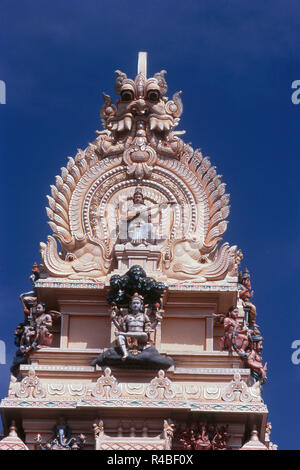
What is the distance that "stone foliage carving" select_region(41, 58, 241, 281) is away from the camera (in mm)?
39500

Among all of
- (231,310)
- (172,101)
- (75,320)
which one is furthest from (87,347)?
(172,101)

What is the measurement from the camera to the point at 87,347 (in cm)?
3891

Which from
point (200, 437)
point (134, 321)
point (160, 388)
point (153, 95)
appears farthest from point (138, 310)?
point (153, 95)

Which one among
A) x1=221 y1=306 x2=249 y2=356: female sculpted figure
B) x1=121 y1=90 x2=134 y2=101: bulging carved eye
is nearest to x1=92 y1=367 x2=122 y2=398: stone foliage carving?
x1=221 y1=306 x2=249 y2=356: female sculpted figure

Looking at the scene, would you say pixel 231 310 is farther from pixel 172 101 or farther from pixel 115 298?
pixel 172 101

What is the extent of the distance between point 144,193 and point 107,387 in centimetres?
532

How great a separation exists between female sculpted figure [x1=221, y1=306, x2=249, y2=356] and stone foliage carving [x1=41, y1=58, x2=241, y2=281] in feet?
4.18

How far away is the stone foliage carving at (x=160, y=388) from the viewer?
3681cm

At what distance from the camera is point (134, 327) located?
3766cm

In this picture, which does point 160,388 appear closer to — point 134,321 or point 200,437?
point 200,437

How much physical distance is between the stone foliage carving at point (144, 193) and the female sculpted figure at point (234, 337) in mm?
1275

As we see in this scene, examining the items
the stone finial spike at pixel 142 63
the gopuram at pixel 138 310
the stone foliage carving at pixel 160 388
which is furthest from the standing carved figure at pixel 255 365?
the stone finial spike at pixel 142 63

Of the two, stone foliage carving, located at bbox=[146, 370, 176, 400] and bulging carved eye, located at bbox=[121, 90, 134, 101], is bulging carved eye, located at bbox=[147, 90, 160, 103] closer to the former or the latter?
bulging carved eye, located at bbox=[121, 90, 134, 101]

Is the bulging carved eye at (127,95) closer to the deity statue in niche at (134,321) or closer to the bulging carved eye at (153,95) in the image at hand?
the bulging carved eye at (153,95)
